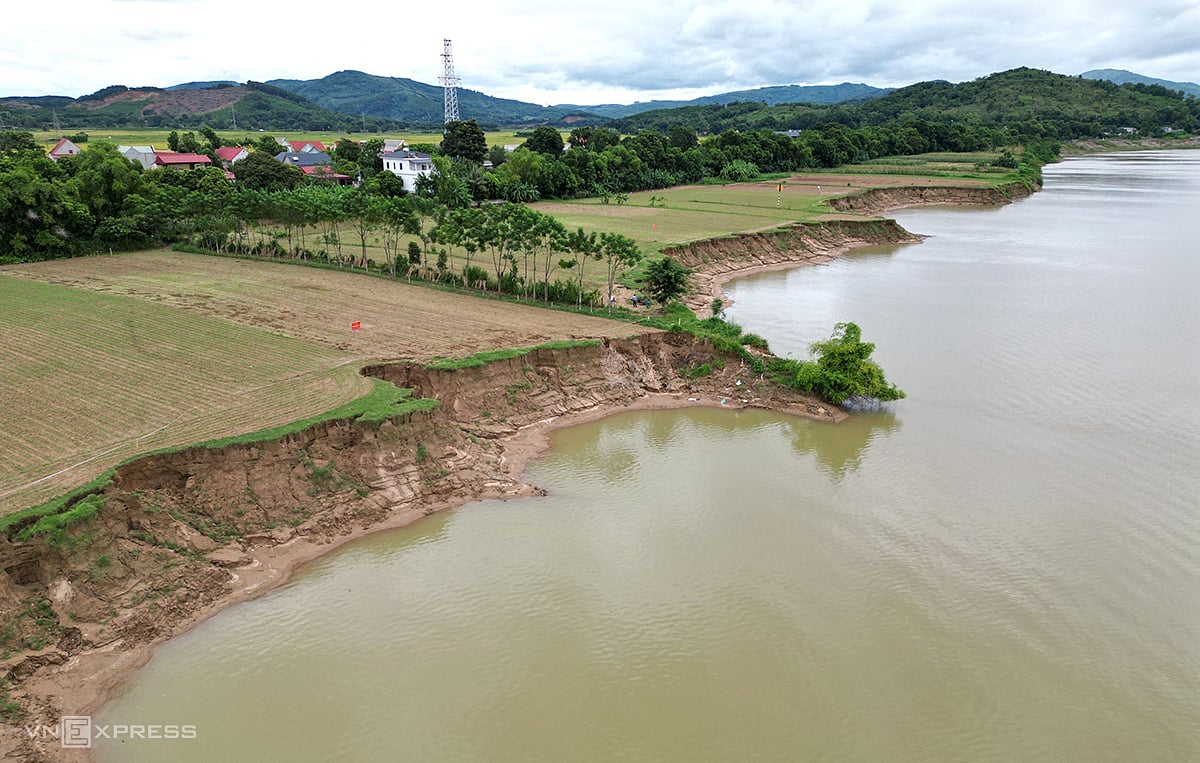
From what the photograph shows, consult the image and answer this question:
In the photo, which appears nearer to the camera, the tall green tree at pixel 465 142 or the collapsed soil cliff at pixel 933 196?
the collapsed soil cliff at pixel 933 196

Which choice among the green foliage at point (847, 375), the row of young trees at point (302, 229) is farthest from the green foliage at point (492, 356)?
the green foliage at point (847, 375)

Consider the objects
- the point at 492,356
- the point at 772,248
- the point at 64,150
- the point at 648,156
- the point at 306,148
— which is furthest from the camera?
the point at 306,148

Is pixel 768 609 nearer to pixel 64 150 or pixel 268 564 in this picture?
pixel 268 564

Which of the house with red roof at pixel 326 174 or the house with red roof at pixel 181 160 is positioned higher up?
the house with red roof at pixel 181 160

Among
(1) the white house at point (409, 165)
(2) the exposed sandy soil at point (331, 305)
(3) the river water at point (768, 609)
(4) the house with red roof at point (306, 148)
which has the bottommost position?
(3) the river water at point (768, 609)

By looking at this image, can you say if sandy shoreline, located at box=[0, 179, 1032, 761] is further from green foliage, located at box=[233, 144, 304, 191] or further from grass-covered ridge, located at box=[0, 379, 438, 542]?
green foliage, located at box=[233, 144, 304, 191]

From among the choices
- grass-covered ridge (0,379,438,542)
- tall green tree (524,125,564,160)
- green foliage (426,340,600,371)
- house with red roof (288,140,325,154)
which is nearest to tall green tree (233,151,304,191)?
house with red roof (288,140,325,154)

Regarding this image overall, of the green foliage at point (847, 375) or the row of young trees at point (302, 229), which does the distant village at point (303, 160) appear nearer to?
the row of young trees at point (302, 229)

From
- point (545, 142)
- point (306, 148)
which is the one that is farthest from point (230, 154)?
point (545, 142)
